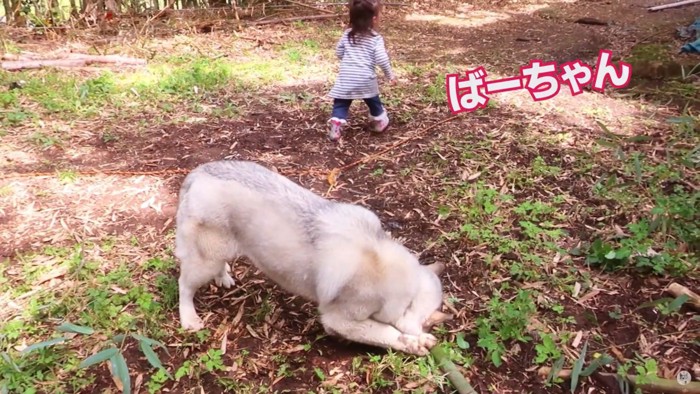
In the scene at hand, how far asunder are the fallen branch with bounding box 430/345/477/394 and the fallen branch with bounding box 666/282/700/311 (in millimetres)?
1420

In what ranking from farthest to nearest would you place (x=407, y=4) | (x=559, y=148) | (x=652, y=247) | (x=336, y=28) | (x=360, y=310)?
(x=407, y=4), (x=336, y=28), (x=559, y=148), (x=652, y=247), (x=360, y=310)

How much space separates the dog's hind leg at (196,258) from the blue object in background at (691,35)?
19.5 ft

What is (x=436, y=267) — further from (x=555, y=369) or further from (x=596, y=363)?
(x=596, y=363)

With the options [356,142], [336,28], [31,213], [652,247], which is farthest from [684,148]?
[336,28]

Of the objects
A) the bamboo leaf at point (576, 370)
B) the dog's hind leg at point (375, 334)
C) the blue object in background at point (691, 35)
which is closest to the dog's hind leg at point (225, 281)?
the dog's hind leg at point (375, 334)

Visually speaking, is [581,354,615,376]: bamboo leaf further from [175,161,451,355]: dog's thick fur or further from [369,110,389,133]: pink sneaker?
[369,110,389,133]: pink sneaker

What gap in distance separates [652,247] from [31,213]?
431 centimetres

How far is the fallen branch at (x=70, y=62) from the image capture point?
626cm

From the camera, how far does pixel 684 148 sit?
4.48m

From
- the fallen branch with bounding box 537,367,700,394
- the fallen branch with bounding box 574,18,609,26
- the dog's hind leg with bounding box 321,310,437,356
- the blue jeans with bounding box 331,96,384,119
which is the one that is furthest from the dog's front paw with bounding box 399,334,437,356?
the fallen branch with bounding box 574,18,609,26

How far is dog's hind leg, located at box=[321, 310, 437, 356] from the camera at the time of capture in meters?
2.65

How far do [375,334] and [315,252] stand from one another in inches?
21.2

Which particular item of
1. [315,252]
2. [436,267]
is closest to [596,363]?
[436,267]

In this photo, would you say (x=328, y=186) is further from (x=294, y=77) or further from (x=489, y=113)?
(x=294, y=77)
